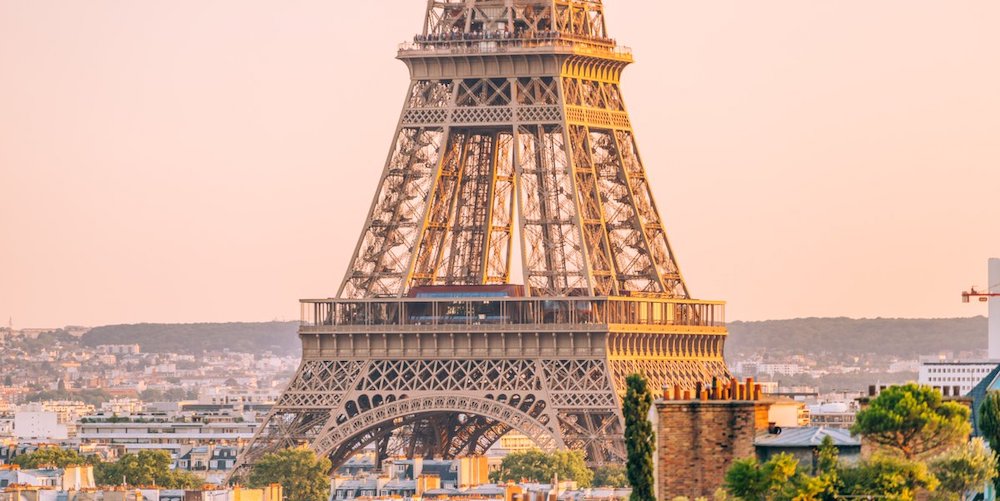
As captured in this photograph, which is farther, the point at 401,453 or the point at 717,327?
the point at 401,453

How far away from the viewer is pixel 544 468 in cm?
11256

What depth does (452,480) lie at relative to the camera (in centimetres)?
11100

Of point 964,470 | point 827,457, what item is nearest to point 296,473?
→ point 827,457

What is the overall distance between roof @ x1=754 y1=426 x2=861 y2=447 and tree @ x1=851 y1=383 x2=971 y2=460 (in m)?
0.73

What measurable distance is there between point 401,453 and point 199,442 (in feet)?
145

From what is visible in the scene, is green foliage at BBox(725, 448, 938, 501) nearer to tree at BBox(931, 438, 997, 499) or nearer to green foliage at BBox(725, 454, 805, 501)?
green foliage at BBox(725, 454, 805, 501)

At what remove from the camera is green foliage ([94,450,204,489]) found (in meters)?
120

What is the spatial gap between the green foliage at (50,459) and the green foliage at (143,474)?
1.49 meters

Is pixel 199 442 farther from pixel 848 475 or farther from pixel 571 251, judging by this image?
pixel 848 475

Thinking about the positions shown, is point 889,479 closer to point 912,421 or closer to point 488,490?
point 912,421

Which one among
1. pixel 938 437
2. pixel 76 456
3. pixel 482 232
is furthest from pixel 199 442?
pixel 938 437

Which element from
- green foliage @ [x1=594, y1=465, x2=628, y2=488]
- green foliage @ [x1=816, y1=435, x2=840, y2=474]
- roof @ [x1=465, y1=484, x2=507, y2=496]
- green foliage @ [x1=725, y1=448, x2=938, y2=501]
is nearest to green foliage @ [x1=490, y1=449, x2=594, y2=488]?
green foliage @ [x1=594, y1=465, x2=628, y2=488]

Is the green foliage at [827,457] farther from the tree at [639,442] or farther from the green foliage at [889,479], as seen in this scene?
the tree at [639,442]

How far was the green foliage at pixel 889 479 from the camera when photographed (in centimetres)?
5100
